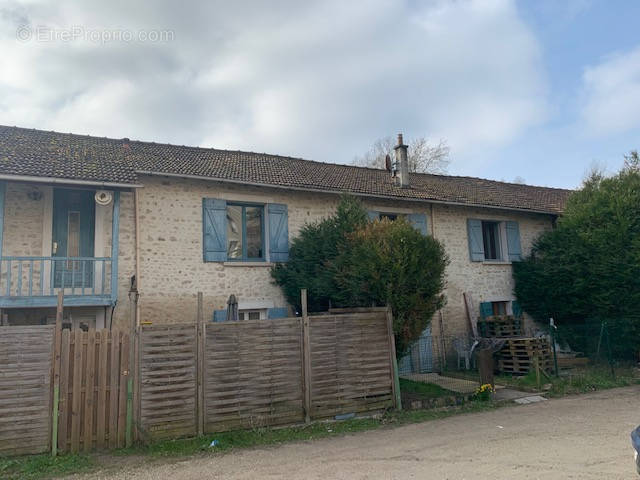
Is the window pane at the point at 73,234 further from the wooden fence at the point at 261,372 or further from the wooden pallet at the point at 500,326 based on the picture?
the wooden pallet at the point at 500,326

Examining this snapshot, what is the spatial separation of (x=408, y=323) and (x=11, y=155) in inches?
342

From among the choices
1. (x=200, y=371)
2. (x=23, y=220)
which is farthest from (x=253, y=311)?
(x=23, y=220)

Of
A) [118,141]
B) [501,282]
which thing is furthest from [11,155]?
[501,282]

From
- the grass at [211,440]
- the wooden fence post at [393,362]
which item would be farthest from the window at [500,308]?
the wooden fence post at [393,362]

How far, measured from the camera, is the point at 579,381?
11031 mm

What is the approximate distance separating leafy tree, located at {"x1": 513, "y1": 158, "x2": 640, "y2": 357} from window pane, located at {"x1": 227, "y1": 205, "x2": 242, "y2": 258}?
9.12 m

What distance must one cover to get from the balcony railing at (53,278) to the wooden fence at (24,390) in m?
2.59

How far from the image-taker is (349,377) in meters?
8.59

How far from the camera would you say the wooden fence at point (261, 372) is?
23.8ft

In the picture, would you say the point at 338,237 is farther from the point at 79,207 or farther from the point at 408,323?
the point at 79,207

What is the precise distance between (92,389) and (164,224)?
16.1 ft

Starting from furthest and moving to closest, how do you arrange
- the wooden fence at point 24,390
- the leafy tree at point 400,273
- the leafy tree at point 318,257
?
the leafy tree at point 318,257
the leafy tree at point 400,273
the wooden fence at point 24,390

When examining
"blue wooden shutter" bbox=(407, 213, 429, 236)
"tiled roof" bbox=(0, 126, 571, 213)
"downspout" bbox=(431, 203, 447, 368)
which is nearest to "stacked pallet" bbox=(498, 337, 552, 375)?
"downspout" bbox=(431, 203, 447, 368)

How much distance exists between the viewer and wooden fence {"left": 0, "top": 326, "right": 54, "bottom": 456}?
6.46 metres
